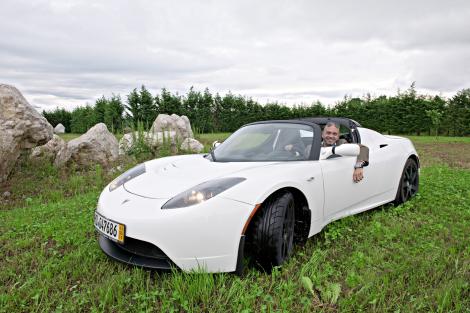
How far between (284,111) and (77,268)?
23943mm

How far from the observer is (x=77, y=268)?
8.34ft

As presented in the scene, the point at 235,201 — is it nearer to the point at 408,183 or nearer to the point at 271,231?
the point at 271,231

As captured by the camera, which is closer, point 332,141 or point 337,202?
point 337,202

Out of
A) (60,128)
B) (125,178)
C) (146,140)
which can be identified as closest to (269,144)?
(125,178)

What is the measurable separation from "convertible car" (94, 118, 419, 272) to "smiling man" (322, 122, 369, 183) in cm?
8

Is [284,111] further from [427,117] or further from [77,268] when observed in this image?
[77,268]

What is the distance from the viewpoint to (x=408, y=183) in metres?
4.36

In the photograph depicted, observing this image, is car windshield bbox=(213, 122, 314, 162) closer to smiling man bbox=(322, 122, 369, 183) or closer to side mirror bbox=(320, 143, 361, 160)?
side mirror bbox=(320, 143, 361, 160)

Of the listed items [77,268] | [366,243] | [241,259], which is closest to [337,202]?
[366,243]

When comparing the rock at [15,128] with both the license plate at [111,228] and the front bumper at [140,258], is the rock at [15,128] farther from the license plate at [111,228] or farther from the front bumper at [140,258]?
the front bumper at [140,258]

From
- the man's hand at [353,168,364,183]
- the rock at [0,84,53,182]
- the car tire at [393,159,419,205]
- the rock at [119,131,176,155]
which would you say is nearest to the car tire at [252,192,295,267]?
the man's hand at [353,168,364,183]

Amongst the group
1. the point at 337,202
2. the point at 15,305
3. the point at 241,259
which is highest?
the point at 337,202

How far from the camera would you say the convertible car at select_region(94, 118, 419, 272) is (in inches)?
84.6

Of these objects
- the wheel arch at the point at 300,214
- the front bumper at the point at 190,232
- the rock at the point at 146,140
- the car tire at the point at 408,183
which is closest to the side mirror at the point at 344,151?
the wheel arch at the point at 300,214
